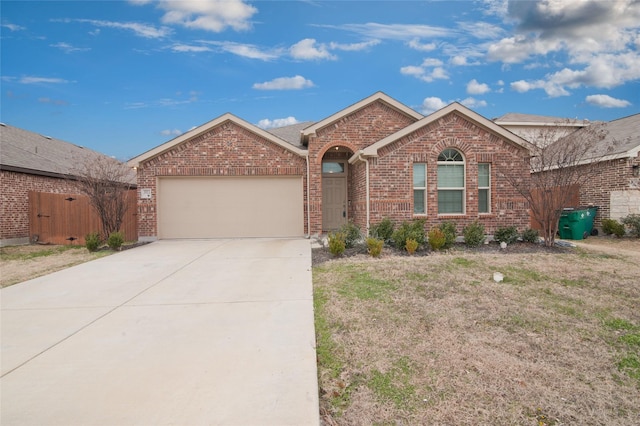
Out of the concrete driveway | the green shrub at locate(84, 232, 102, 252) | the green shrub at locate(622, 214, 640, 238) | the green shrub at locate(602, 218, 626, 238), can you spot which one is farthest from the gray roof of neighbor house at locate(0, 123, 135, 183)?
the green shrub at locate(622, 214, 640, 238)

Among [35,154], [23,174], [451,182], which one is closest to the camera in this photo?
[451,182]

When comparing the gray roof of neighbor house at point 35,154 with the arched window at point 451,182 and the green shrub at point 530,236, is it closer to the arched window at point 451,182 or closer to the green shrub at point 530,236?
the arched window at point 451,182

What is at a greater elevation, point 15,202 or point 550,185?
point 550,185

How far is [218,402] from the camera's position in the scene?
293 cm

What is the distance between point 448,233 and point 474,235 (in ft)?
2.68

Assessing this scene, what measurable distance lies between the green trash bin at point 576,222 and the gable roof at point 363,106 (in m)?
6.88

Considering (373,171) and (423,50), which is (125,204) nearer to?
(373,171)

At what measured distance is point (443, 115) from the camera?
36.1ft

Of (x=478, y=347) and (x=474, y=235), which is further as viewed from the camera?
(x=474, y=235)

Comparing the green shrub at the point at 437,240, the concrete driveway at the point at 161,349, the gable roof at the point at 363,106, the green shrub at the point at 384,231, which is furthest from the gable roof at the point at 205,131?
the concrete driveway at the point at 161,349

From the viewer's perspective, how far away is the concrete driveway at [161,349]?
9.39 ft

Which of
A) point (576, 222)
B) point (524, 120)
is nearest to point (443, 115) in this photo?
point (576, 222)

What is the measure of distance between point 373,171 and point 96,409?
9.31 metres

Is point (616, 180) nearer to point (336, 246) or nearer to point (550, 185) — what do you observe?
point (550, 185)
